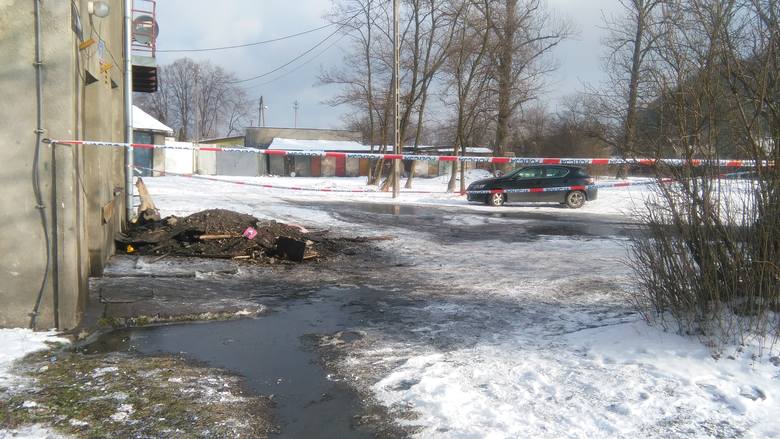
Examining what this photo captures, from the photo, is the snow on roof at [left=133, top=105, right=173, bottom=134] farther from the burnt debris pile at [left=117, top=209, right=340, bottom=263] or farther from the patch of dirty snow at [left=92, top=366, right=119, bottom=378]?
the patch of dirty snow at [left=92, top=366, right=119, bottom=378]

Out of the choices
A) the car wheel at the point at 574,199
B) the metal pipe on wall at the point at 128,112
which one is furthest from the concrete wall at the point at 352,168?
the metal pipe on wall at the point at 128,112

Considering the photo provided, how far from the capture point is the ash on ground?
991cm

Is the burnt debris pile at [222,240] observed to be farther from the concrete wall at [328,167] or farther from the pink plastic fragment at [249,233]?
the concrete wall at [328,167]

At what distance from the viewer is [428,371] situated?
184 inches

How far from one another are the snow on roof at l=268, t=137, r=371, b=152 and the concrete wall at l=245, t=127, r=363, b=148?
104 centimetres

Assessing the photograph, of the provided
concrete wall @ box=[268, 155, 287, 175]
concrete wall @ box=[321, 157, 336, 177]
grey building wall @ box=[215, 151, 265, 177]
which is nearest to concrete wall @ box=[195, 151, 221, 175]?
grey building wall @ box=[215, 151, 265, 177]

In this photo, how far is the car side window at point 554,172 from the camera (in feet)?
73.6

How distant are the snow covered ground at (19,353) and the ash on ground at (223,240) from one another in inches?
177

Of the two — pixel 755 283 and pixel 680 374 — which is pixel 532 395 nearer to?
pixel 680 374

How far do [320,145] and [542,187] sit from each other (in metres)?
41.1

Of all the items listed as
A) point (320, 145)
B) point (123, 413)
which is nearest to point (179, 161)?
point (320, 145)

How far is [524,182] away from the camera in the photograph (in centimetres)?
2253

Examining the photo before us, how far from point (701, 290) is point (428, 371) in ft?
7.04

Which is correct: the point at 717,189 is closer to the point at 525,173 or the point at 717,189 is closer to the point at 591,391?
the point at 591,391
